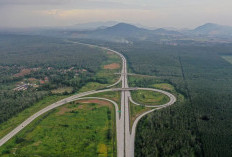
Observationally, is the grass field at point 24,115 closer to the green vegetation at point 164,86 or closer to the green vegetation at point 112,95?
the green vegetation at point 112,95

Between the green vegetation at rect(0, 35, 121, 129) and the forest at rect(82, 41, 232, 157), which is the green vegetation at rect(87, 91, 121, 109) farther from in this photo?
the forest at rect(82, 41, 232, 157)

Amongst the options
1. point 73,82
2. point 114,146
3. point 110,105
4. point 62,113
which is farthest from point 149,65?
point 114,146

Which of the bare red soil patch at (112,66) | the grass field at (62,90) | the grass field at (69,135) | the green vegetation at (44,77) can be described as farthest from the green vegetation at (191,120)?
the grass field at (62,90)

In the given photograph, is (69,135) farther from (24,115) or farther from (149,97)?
(149,97)

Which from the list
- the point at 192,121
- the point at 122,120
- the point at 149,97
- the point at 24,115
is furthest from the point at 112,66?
the point at 192,121

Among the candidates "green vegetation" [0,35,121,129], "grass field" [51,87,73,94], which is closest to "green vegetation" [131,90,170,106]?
"green vegetation" [0,35,121,129]
